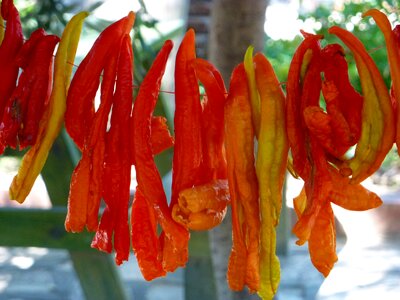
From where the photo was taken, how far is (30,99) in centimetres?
102

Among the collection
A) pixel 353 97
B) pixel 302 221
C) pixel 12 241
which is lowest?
pixel 12 241

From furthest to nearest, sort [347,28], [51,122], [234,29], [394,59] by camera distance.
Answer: [347,28] → [234,29] → [51,122] → [394,59]

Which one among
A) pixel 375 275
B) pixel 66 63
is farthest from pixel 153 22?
pixel 375 275

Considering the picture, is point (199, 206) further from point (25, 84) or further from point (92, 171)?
point (25, 84)

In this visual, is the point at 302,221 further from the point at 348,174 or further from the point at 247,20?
the point at 247,20

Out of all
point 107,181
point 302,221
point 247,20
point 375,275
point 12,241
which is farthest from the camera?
point 375,275

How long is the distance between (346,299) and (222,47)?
220cm

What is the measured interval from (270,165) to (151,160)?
17 centimetres

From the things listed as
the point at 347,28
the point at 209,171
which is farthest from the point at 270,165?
the point at 347,28

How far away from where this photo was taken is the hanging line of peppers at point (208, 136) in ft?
3.00

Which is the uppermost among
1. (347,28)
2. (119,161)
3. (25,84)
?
(25,84)

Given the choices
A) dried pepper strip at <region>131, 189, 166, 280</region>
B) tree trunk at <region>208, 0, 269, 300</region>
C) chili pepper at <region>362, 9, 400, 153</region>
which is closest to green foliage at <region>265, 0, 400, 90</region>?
tree trunk at <region>208, 0, 269, 300</region>

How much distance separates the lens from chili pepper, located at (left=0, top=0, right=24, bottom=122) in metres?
1.04

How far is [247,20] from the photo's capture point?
152 cm
